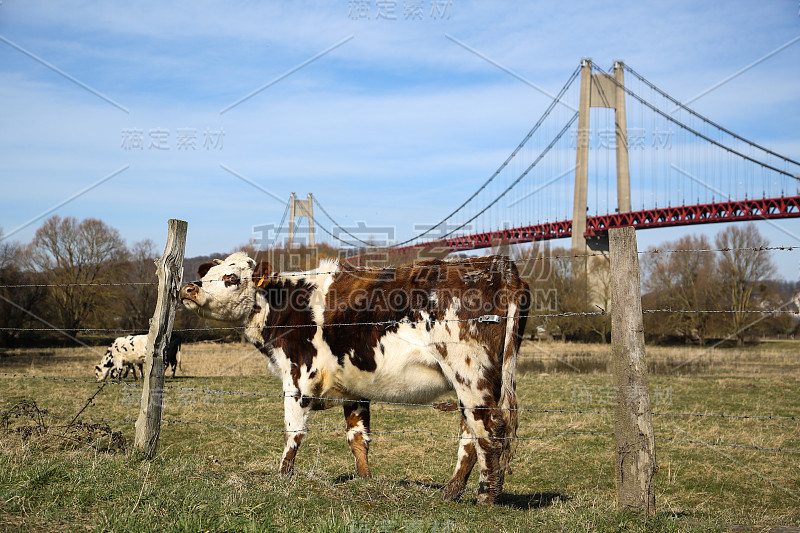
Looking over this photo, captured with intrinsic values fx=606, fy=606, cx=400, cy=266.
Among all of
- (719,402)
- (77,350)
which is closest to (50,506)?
(719,402)

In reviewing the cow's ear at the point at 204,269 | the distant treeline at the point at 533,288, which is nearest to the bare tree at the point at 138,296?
the distant treeline at the point at 533,288

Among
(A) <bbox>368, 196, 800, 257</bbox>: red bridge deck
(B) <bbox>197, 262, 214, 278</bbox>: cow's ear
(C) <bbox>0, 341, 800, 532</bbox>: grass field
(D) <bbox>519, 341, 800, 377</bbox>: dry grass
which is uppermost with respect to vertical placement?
(A) <bbox>368, 196, 800, 257</bbox>: red bridge deck

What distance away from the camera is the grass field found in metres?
2.99

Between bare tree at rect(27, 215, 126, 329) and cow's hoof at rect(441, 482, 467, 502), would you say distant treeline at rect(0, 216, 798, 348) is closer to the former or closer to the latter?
bare tree at rect(27, 215, 126, 329)

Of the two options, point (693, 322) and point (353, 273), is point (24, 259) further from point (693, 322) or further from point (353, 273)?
point (693, 322)

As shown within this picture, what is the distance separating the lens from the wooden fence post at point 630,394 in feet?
10.3

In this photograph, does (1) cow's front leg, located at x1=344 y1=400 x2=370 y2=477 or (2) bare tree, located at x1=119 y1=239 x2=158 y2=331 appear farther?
(2) bare tree, located at x1=119 y1=239 x2=158 y2=331

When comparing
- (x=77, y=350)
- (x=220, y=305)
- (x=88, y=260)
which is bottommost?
(x=77, y=350)

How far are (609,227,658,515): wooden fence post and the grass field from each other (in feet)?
0.49

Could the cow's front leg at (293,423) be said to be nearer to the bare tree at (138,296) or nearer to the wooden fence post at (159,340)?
the wooden fence post at (159,340)

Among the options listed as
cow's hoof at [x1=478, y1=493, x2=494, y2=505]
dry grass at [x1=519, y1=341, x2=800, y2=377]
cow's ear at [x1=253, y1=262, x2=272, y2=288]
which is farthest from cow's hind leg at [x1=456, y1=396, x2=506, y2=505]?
dry grass at [x1=519, y1=341, x2=800, y2=377]

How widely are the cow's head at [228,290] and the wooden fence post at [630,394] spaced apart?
9.58 ft

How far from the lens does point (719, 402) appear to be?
10070mm

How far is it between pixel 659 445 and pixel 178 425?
18.9 ft
